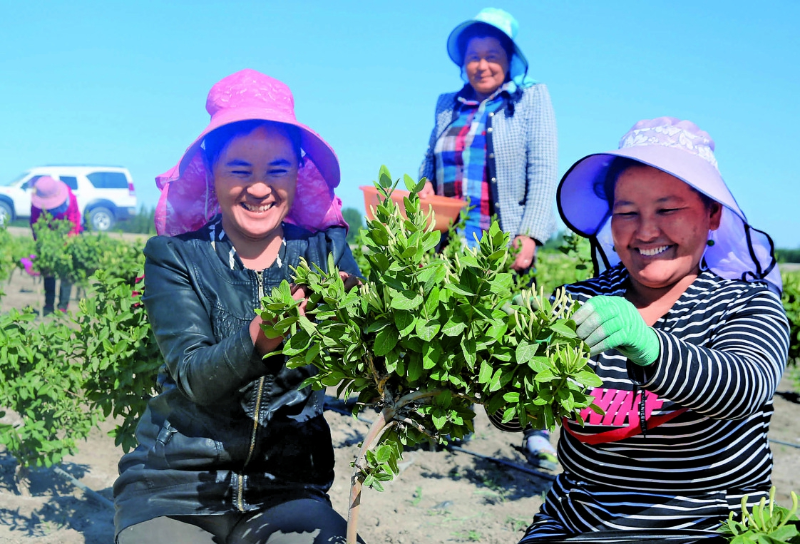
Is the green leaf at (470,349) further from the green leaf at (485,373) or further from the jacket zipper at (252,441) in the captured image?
the jacket zipper at (252,441)

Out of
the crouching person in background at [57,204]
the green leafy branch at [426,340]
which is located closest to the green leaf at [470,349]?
→ the green leafy branch at [426,340]

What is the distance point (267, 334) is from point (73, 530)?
2.13 m

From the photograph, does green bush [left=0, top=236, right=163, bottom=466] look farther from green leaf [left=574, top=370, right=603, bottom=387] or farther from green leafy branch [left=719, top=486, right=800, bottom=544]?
green leafy branch [left=719, top=486, right=800, bottom=544]

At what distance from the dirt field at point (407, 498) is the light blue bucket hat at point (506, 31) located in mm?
2231

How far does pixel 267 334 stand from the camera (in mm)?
1594

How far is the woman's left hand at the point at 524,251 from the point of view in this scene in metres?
3.87

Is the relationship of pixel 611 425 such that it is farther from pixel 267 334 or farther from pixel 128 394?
pixel 128 394

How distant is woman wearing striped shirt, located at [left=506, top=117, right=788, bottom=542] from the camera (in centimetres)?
176

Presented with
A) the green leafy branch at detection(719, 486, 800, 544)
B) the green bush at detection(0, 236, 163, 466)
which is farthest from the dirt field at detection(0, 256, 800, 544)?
the green leafy branch at detection(719, 486, 800, 544)

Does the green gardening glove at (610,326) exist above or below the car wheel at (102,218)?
below

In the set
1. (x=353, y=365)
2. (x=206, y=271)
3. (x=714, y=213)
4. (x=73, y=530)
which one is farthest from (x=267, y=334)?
(x=73, y=530)

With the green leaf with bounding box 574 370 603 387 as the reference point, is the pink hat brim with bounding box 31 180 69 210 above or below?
above

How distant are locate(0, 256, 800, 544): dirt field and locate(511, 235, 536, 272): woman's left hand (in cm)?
122

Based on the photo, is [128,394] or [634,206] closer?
[634,206]
